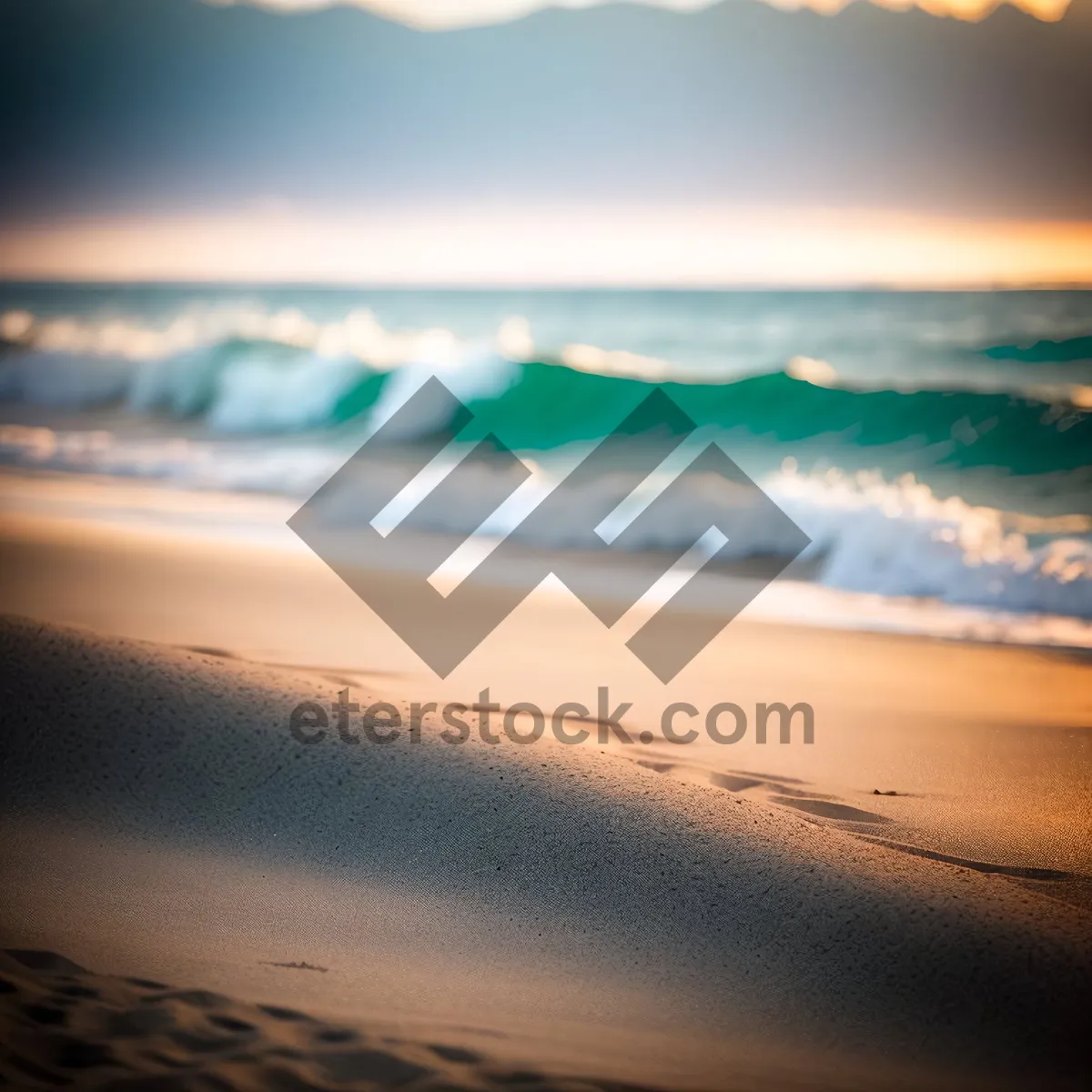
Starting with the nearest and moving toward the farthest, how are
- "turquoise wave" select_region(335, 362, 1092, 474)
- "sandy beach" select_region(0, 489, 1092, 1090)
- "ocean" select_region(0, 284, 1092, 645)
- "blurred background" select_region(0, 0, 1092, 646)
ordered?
1. "sandy beach" select_region(0, 489, 1092, 1090)
2. "ocean" select_region(0, 284, 1092, 645)
3. "blurred background" select_region(0, 0, 1092, 646)
4. "turquoise wave" select_region(335, 362, 1092, 474)

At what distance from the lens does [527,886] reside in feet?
6.10

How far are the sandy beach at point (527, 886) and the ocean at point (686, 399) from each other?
117cm

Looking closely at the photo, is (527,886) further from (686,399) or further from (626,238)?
(686,399)

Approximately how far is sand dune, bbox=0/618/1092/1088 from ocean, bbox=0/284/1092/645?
1.78 meters

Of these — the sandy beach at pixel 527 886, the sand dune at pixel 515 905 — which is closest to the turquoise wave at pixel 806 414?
the sandy beach at pixel 527 886

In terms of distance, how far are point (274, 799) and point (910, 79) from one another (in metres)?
3.83

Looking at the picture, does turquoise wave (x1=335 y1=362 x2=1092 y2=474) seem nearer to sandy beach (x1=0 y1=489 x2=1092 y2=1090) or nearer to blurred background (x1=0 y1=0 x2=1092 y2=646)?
blurred background (x1=0 y1=0 x2=1092 y2=646)

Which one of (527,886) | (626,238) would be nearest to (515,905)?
(527,886)

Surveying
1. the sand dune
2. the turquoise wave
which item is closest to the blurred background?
the turquoise wave

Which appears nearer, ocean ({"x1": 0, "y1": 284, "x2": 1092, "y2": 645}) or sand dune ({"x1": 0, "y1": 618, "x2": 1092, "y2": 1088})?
sand dune ({"x1": 0, "y1": 618, "x2": 1092, "y2": 1088})

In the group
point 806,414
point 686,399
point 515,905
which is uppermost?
point 686,399

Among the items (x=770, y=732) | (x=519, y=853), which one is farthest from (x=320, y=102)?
(x=519, y=853)

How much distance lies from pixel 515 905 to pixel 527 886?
0.05m

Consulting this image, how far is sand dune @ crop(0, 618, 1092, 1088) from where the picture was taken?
4.99 ft
